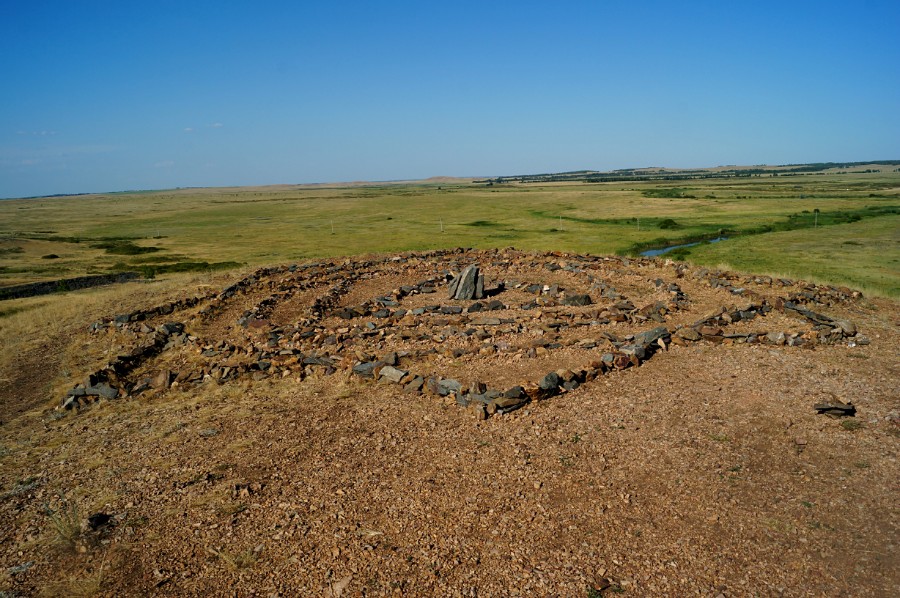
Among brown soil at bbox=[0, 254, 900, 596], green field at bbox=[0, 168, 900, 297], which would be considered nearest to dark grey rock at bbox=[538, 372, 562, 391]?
brown soil at bbox=[0, 254, 900, 596]

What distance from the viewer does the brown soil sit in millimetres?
7168

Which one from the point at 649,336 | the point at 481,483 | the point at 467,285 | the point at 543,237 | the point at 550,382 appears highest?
the point at 543,237

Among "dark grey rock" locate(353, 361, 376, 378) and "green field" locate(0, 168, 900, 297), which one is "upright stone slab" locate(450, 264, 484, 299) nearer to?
"dark grey rock" locate(353, 361, 376, 378)

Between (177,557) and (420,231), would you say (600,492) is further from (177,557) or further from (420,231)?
(420,231)

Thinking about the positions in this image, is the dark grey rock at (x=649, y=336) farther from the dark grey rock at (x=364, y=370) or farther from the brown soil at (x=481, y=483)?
the dark grey rock at (x=364, y=370)

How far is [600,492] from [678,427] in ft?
9.54

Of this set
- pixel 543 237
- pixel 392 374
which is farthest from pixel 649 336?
pixel 543 237

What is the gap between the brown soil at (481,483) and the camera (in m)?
7.17

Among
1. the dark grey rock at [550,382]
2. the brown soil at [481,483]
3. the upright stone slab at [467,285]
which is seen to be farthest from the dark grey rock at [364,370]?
the upright stone slab at [467,285]

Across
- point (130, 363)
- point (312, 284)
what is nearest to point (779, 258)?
point (312, 284)

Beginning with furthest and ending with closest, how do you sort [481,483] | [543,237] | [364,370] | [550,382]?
[543,237]
[364,370]
[550,382]
[481,483]

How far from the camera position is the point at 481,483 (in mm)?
9250

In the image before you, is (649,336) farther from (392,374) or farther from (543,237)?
(543,237)

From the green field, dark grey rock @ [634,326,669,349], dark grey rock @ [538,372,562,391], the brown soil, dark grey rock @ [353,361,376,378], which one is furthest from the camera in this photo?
the green field
